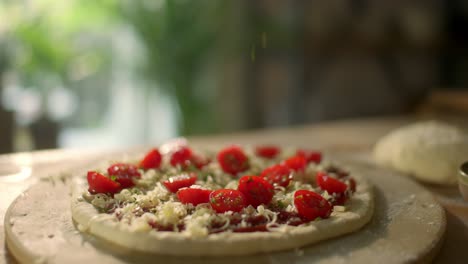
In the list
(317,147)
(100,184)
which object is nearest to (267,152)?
(317,147)

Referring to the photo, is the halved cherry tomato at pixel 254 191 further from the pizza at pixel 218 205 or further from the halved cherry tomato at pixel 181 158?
the halved cherry tomato at pixel 181 158

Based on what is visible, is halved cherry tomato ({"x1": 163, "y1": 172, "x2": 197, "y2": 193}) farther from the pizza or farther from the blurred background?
the blurred background

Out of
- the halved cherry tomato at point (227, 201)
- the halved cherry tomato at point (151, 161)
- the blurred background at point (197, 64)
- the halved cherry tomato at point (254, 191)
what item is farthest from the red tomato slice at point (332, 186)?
the blurred background at point (197, 64)

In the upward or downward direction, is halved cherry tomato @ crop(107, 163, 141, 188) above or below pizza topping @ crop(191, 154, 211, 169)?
above

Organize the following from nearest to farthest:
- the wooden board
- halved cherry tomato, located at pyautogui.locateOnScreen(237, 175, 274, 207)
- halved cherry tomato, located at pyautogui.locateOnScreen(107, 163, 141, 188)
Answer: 1. the wooden board
2. halved cherry tomato, located at pyautogui.locateOnScreen(237, 175, 274, 207)
3. halved cherry tomato, located at pyautogui.locateOnScreen(107, 163, 141, 188)

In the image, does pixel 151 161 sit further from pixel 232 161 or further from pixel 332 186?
pixel 332 186

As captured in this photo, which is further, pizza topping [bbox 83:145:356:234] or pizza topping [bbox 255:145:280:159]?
pizza topping [bbox 255:145:280:159]

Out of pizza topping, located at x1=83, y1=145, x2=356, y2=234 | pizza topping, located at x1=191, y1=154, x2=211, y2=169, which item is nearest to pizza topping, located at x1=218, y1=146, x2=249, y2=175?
pizza topping, located at x1=83, y1=145, x2=356, y2=234

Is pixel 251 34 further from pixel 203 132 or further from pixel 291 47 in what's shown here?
pixel 203 132
